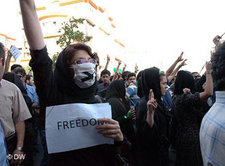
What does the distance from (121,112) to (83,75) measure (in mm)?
2225

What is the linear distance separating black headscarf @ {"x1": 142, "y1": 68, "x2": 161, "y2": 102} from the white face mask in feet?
5.47

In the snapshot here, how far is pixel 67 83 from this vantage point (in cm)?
138

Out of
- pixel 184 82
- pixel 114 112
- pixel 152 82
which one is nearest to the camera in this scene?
pixel 152 82

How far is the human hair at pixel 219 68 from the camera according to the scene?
1.35m

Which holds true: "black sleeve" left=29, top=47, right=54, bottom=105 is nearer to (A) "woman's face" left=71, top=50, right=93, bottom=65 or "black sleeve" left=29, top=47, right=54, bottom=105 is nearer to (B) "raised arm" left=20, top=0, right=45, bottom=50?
(B) "raised arm" left=20, top=0, right=45, bottom=50

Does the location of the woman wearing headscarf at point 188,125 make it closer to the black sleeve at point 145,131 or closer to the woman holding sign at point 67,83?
the black sleeve at point 145,131

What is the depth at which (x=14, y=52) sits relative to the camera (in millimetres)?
3492

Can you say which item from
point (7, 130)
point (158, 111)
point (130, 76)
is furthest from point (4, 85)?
point (130, 76)

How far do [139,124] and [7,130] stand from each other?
1549mm

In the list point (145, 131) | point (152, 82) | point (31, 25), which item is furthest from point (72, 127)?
point (152, 82)

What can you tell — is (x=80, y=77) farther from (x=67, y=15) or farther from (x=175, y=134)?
(x=67, y=15)

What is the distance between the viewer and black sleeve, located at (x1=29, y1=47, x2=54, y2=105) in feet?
3.99

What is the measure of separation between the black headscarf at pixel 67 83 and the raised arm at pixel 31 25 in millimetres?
232

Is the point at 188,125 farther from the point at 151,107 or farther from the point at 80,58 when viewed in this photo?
the point at 80,58
